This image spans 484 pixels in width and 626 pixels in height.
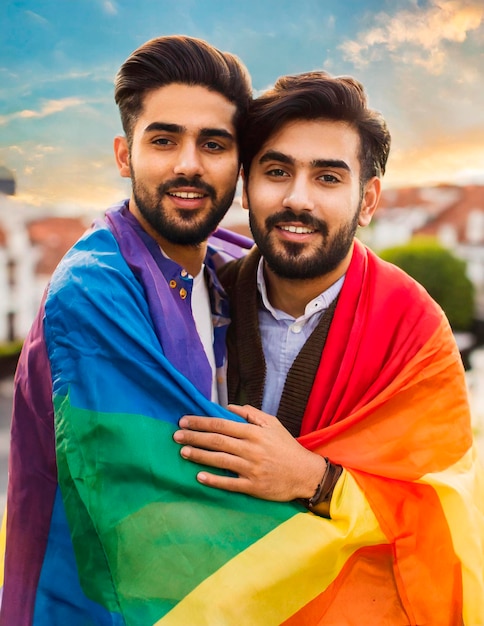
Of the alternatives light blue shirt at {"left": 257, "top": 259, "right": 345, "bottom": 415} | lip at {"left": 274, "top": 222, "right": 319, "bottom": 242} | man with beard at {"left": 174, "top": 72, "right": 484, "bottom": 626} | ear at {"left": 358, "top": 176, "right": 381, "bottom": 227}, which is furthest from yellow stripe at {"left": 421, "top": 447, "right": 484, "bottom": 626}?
ear at {"left": 358, "top": 176, "right": 381, "bottom": 227}

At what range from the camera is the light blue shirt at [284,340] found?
83.7 inches

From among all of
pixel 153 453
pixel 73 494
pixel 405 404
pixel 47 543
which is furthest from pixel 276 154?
pixel 47 543

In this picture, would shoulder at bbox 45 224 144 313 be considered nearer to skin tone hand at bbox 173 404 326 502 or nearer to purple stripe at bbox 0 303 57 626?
purple stripe at bbox 0 303 57 626

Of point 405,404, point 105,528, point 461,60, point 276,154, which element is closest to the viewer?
point 105,528

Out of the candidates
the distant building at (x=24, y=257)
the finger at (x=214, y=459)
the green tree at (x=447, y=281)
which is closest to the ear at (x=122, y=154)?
the finger at (x=214, y=459)

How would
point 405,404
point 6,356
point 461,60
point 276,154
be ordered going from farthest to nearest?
point 6,356, point 461,60, point 276,154, point 405,404

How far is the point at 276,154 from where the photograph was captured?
2.06m

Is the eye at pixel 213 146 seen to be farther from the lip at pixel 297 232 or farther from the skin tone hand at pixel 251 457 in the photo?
the skin tone hand at pixel 251 457

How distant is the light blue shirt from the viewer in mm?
2125

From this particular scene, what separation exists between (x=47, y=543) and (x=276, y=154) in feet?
4.39

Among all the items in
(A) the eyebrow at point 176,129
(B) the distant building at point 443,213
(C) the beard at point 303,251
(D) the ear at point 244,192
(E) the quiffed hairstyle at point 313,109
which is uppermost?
(B) the distant building at point 443,213

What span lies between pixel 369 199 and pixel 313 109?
1.40 ft

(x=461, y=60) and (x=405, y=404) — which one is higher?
(x=461, y=60)

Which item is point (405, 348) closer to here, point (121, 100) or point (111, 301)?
point (111, 301)
